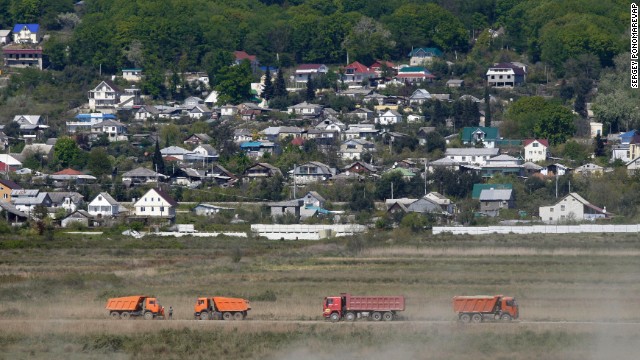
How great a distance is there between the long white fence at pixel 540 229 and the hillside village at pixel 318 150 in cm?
198

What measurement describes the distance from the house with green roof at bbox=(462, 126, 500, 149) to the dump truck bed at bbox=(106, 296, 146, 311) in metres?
39.1

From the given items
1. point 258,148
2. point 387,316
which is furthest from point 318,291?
point 258,148

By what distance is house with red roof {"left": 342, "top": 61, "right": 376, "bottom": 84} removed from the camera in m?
85.4

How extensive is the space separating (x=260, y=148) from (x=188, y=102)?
34.0 ft

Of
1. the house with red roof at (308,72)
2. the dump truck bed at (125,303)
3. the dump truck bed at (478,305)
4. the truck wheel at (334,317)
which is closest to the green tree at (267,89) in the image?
the house with red roof at (308,72)

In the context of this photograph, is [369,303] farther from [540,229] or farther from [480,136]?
[480,136]

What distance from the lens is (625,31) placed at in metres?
88.4

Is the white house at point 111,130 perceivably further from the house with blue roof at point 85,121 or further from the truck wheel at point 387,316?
the truck wheel at point 387,316

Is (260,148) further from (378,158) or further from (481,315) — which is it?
(481,315)

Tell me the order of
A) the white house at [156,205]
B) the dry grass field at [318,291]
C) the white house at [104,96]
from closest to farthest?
the dry grass field at [318,291] → the white house at [156,205] → the white house at [104,96]

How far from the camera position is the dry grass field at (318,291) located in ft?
103

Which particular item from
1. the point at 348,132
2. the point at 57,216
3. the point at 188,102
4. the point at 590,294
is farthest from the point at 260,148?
the point at 590,294

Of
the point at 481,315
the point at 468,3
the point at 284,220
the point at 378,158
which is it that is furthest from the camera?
the point at 468,3

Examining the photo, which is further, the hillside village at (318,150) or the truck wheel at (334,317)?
the hillside village at (318,150)
